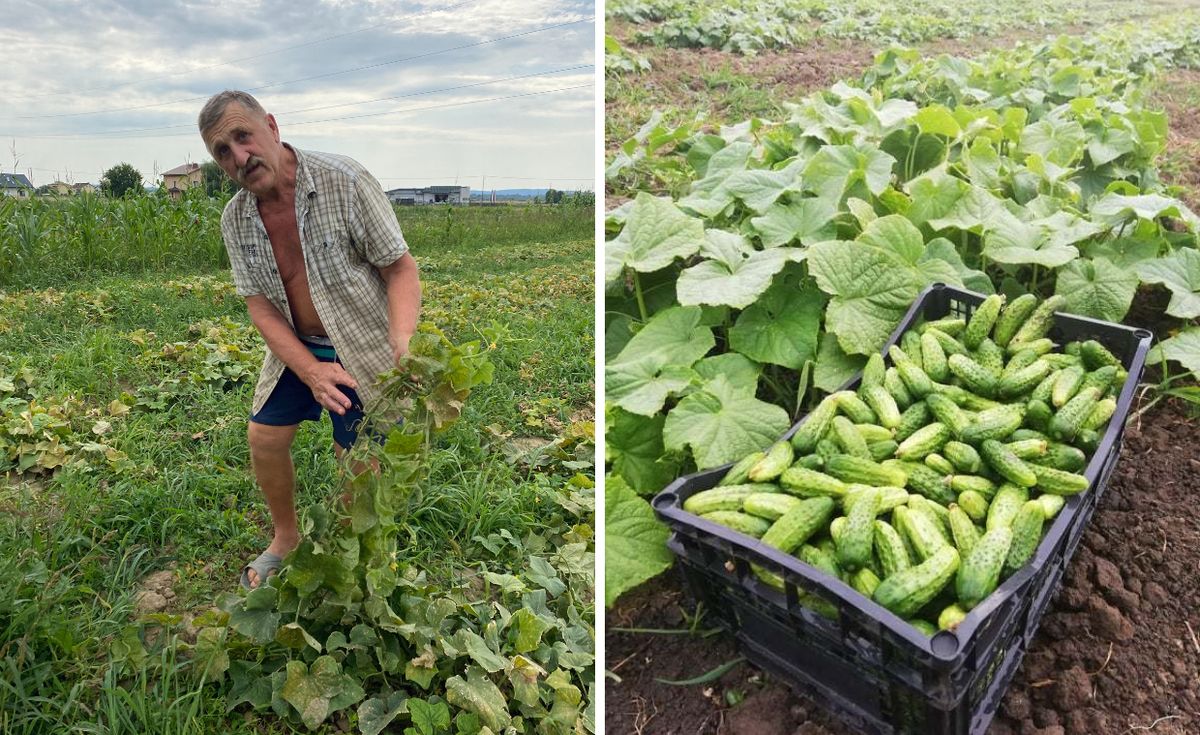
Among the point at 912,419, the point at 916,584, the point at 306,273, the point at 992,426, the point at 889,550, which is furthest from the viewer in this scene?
the point at 306,273

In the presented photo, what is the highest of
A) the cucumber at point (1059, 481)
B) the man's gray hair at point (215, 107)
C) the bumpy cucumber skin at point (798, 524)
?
the man's gray hair at point (215, 107)

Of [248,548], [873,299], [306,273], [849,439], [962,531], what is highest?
[306,273]

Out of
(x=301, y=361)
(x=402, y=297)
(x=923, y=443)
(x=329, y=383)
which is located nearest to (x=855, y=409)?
(x=923, y=443)

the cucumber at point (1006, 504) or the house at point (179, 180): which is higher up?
the house at point (179, 180)

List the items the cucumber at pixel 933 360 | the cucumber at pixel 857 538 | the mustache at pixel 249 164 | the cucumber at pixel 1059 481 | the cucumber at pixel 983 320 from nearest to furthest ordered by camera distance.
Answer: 1. the cucumber at pixel 857 538
2. the cucumber at pixel 1059 481
3. the mustache at pixel 249 164
4. the cucumber at pixel 933 360
5. the cucumber at pixel 983 320

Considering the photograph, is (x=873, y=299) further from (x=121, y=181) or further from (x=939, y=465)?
(x=121, y=181)

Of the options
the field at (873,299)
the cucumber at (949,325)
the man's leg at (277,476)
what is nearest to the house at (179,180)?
the field at (873,299)

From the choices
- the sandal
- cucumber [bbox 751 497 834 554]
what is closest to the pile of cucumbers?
cucumber [bbox 751 497 834 554]

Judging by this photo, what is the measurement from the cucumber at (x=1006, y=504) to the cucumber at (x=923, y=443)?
0.19 m

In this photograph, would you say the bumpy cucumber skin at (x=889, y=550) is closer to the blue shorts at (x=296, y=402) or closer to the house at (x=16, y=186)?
the blue shorts at (x=296, y=402)

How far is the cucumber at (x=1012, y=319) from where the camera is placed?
8.43ft

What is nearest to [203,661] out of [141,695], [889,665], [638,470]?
[141,695]

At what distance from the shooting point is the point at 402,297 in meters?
2.43

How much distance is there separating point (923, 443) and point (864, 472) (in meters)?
0.20
